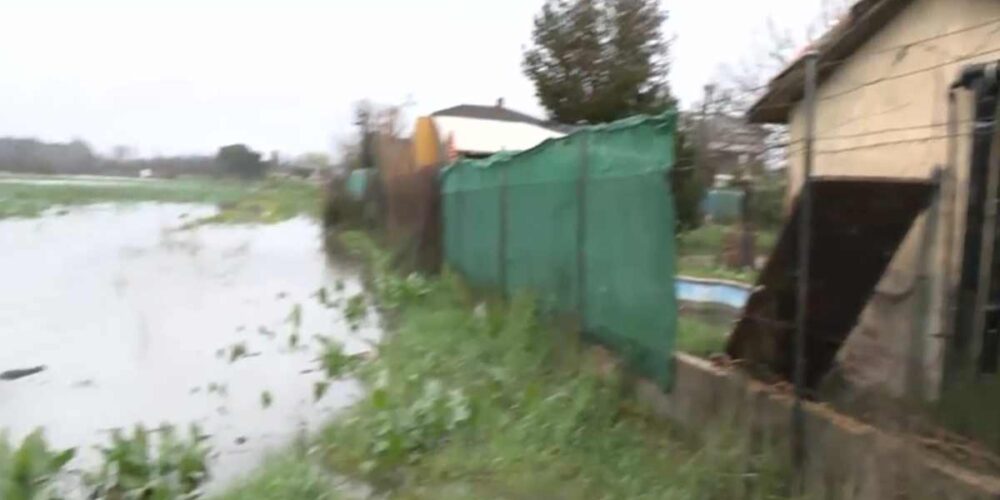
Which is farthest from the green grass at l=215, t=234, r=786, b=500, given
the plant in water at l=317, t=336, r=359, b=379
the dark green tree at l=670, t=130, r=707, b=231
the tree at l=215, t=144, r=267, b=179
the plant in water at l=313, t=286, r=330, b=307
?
the tree at l=215, t=144, r=267, b=179

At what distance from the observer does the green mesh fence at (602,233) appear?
6164 mm

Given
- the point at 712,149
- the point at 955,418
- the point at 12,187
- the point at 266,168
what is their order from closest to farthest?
the point at 955,418 < the point at 712,149 < the point at 12,187 < the point at 266,168

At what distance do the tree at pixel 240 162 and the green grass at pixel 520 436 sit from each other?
6695cm

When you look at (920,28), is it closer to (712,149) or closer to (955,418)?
(712,149)

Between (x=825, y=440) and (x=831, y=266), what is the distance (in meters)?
1.14

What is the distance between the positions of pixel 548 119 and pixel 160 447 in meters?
21.7

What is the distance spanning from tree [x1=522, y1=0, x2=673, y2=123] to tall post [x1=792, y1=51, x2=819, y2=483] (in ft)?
60.2

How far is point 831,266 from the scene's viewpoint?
5.50m

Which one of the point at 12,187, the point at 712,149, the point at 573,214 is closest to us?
the point at 712,149

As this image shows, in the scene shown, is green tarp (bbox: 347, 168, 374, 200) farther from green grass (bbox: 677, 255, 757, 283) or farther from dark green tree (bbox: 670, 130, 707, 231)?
green grass (bbox: 677, 255, 757, 283)

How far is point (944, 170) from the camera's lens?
5410 mm

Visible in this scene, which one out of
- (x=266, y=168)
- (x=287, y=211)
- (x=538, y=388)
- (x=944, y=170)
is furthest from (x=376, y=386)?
(x=266, y=168)

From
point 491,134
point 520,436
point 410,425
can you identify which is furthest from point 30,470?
point 491,134

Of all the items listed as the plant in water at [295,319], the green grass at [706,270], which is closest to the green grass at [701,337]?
the green grass at [706,270]
